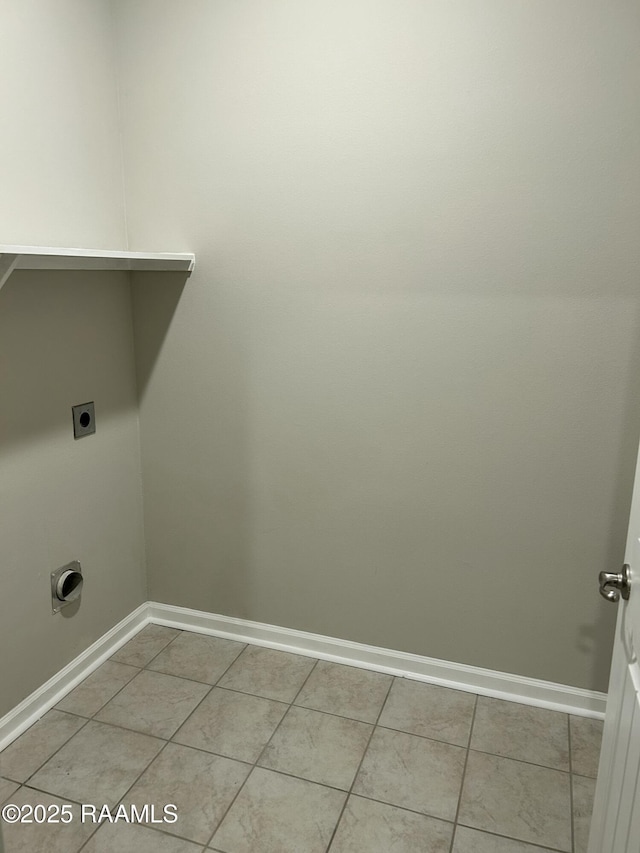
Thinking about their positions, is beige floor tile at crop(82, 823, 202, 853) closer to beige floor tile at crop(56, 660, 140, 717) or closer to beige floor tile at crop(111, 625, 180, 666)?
beige floor tile at crop(56, 660, 140, 717)

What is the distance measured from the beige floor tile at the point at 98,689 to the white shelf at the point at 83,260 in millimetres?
1379

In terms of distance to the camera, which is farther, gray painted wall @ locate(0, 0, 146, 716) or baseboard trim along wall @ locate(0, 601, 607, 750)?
baseboard trim along wall @ locate(0, 601, 607, 750)

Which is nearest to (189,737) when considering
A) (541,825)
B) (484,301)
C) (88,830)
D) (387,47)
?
A: (88,830)

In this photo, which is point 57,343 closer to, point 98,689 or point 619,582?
point 98,689

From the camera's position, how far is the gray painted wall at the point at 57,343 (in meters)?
1.86

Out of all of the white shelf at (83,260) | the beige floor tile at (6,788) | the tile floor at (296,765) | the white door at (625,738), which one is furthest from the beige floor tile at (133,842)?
the white shelf at (83,260)

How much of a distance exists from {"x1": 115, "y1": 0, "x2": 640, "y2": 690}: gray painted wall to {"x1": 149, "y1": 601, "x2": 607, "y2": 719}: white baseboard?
0.17 ft

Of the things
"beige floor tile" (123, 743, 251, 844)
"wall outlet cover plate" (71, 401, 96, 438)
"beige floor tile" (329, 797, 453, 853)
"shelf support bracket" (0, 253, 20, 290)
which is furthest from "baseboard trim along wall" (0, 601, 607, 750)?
"shelf support bracket" (0, 253, 20, 290)

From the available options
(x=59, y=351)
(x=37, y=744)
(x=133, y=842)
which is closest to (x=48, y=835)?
(x=133, y=842)

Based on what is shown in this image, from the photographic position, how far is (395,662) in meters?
2.31

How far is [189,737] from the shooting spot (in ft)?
6.51

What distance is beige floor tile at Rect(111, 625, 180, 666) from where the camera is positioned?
239 centimetres

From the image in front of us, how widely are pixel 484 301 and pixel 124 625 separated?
1.78 metres

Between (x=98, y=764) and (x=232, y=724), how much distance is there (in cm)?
40
